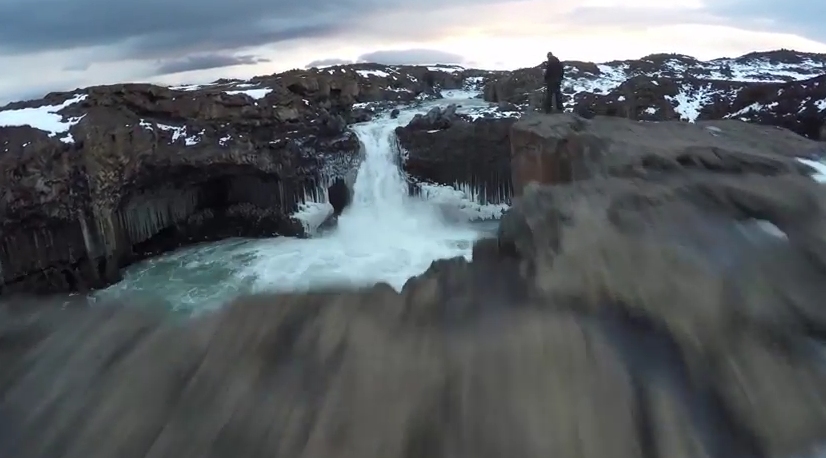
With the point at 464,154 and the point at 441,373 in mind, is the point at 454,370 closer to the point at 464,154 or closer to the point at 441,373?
the point at 441,373

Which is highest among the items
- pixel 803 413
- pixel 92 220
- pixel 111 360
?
pixel 111 360

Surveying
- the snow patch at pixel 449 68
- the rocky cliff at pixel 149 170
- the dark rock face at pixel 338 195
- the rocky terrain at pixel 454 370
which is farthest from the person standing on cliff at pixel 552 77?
the snow patch at pixel 449 68

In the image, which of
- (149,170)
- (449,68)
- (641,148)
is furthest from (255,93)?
(449,68)

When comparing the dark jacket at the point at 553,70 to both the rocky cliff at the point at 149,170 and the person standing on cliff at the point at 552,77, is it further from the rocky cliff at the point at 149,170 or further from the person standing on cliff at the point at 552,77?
the rocky cliff at the point at 149,170

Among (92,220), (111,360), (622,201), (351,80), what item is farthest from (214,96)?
(111,360)

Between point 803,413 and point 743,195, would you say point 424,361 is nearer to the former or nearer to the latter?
point 803,413

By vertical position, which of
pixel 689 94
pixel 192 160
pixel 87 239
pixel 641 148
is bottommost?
pixel 87 239
